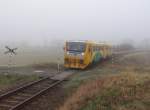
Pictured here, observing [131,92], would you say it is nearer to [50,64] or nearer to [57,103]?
[57,103]

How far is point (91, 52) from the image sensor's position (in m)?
25.7

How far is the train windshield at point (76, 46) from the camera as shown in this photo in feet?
81.6

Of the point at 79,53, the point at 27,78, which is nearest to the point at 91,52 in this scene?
the point at 79,53

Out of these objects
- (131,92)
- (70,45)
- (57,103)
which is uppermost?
(70,45)

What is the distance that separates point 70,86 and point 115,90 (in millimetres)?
5153

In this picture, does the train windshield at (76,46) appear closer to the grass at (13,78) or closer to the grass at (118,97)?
the grass at (13,78)

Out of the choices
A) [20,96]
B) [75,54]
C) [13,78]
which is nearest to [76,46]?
[75,54]

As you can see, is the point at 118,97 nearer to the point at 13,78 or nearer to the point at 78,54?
the point at 13,78

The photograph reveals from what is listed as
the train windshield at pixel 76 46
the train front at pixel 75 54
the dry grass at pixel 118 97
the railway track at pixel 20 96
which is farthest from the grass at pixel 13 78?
the dry grass at pixel 118 97

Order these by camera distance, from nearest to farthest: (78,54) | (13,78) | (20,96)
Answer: (20,96) < (13,78) < (78,54)

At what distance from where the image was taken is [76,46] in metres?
25.1

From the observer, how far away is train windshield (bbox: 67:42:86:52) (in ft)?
81.6

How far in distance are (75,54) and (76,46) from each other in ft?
2.59

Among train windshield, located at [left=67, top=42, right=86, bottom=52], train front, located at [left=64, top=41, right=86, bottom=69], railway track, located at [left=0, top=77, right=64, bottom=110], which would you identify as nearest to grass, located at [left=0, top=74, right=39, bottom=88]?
railway track, located at [left=0, top=77, right=64, bottom=110]
